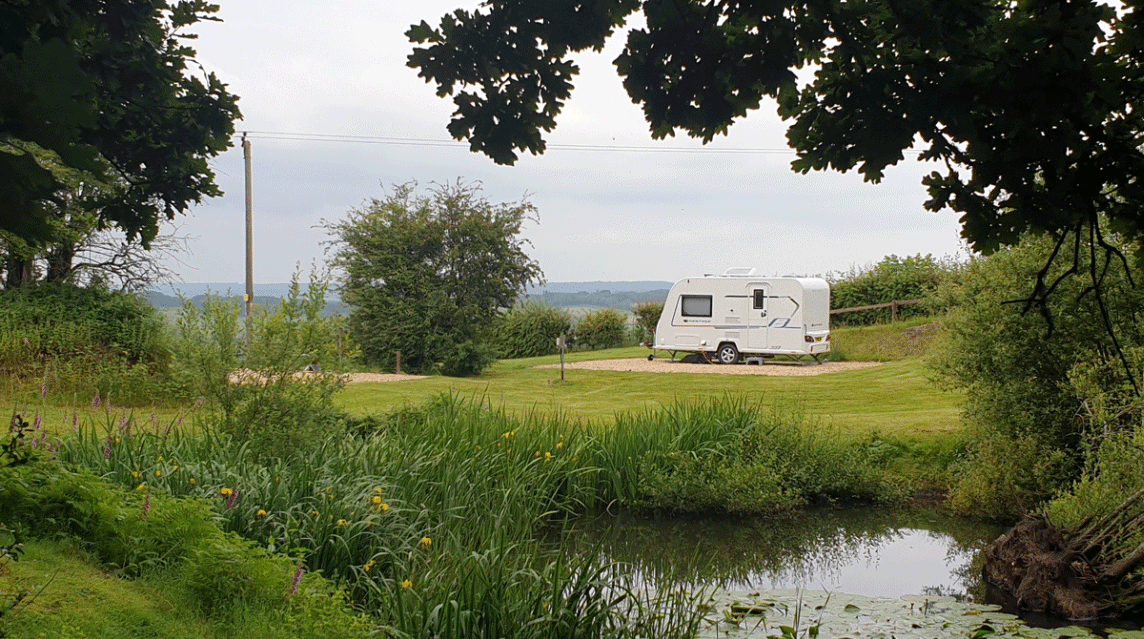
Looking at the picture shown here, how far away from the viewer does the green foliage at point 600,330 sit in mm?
26453

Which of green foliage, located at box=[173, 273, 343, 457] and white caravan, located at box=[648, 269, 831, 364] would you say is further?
white caravan, located at box=[648, 269, 831, 364]

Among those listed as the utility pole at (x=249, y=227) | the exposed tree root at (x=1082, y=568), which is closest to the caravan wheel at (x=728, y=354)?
the utility pole at (x=249, y=227)

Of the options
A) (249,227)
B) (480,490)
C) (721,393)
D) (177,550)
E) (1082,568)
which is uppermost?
(249,227)

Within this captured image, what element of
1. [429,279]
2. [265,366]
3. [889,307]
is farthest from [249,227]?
[889,307]

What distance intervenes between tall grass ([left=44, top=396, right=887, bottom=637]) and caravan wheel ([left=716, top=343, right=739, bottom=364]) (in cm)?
1047

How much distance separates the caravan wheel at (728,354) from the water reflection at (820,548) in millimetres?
11563

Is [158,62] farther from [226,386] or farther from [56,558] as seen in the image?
[226,386]

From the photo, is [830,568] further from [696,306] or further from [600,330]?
[600,330]

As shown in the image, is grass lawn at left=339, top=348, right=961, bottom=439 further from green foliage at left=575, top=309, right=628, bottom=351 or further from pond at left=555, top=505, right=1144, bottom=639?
green foliage at left=575, top=309, right=628, bottom=351

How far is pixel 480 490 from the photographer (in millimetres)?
6465

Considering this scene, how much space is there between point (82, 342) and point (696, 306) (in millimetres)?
12825

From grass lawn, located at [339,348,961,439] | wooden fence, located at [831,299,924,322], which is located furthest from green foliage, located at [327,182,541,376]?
wooden fence, located at [831,299,924,322]

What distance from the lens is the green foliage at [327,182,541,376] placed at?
59.9 feet

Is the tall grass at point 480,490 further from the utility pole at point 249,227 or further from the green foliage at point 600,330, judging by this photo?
the green foliage at point 600,330
